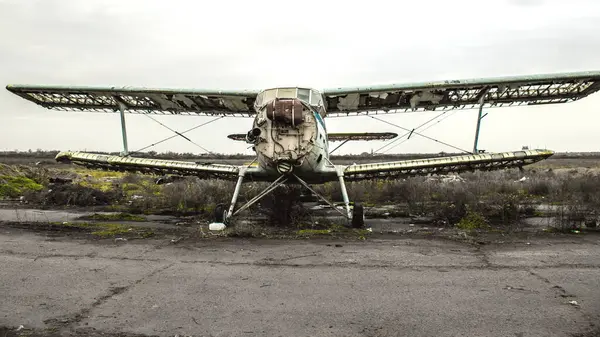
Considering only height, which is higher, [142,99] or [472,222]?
[142,99]

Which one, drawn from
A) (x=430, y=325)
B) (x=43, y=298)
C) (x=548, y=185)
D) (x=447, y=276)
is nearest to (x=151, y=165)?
(x=43, y=298)

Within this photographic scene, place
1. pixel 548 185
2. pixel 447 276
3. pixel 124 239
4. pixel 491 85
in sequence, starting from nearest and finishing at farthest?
pixel 447 276, pixel 124 239, pixel 491 85, pixel 548 185

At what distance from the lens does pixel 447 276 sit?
5035mm

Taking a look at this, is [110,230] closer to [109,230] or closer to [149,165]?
[109,230]

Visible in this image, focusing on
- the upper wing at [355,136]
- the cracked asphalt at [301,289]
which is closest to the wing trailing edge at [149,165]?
the cracked asphalt at [301,289]

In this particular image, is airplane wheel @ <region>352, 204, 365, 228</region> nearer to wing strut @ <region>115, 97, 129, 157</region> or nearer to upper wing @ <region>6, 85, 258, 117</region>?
upper wing @ <region>6, 85, 258, 117</region>

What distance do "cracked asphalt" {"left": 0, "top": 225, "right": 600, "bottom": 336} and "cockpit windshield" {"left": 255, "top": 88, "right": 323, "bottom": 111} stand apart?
4.43 metres

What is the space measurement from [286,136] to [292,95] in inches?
56.8

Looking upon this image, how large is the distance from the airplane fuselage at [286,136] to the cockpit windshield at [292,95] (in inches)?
6.5

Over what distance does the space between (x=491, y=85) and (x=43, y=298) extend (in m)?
10.5

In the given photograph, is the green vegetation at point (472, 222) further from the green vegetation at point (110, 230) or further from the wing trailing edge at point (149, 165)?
the green vegetation at point (110, 230)

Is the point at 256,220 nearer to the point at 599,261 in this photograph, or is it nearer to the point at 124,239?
the point at 124,239

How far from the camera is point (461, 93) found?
11844 mm

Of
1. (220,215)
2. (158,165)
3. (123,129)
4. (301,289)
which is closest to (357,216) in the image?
(220,215)
